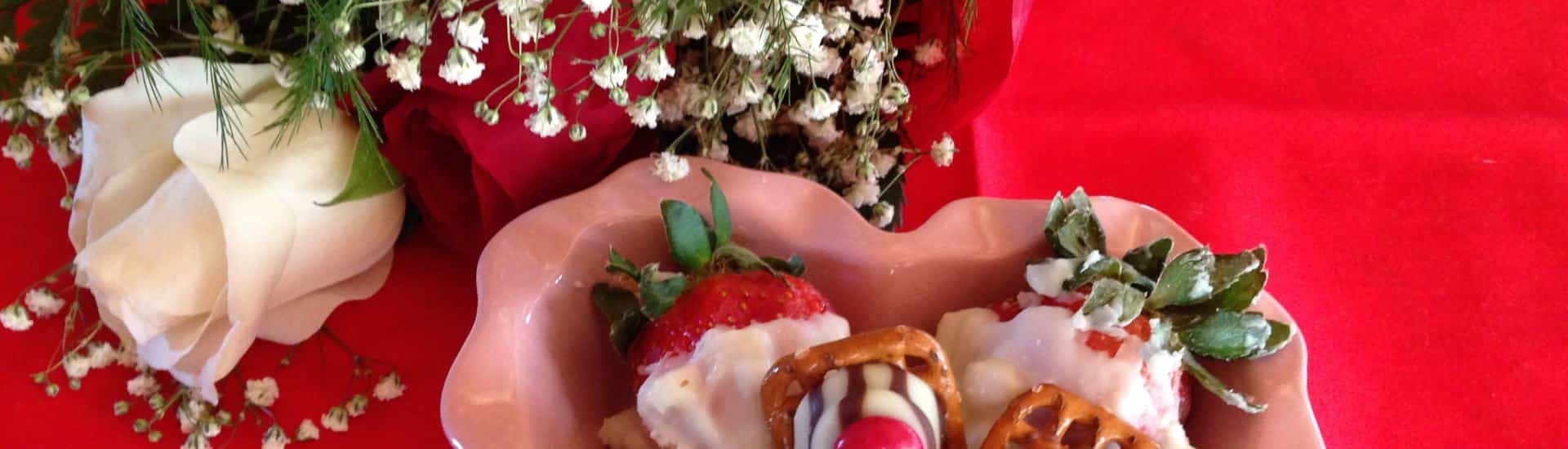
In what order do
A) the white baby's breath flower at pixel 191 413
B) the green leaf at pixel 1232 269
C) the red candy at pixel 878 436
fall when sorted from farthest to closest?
the white baby's breath flower at pixel 191 413, the green leaf at pixel 1232 269, the red candy at pixel 878 436

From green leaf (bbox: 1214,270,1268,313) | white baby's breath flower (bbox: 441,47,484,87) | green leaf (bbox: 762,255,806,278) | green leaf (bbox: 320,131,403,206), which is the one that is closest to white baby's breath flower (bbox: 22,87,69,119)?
green leaf (bbox: 320,131,403,206)

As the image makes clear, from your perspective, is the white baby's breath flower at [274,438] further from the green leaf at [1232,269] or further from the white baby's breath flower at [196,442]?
the green leaf at [1232,269]

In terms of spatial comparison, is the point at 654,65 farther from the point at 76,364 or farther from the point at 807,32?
the point at 76,364

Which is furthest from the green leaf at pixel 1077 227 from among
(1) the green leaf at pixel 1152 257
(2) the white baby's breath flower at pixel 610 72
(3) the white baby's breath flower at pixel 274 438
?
(3) the white baby's breath flower at pixel 274 438

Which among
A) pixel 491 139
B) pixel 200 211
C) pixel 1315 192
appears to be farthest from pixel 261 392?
pixel 1315 192

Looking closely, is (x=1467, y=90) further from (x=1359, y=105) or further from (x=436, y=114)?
(x=436, y=114)

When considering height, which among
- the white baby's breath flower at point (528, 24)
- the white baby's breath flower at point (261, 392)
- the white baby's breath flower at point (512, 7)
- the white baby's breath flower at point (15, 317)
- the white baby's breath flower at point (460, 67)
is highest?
the white baby's breath flower at point (512, 7)
